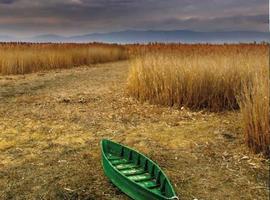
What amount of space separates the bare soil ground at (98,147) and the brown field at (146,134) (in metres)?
0.01

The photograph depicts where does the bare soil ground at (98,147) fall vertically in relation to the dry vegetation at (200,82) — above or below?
below

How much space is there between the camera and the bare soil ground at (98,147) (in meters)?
4.96

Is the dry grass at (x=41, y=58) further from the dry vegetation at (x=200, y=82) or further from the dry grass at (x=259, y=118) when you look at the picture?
the dry grass at (x=259, y=118)

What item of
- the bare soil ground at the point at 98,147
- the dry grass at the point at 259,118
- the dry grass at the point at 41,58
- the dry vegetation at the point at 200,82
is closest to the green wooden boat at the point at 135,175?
the bare soil ground at the point at 98,147

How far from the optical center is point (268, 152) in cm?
575

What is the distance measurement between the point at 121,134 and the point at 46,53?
13.4 meters

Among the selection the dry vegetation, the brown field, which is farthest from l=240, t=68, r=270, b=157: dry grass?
the dry vegetation

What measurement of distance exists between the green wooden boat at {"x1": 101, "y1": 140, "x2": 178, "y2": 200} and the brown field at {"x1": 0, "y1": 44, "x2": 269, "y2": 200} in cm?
19

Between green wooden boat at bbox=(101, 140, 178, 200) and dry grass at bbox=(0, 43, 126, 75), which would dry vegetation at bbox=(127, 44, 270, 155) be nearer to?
green wooden boat at bbox=(101, 140, 178, 200)

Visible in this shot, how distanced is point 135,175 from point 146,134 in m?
2.14

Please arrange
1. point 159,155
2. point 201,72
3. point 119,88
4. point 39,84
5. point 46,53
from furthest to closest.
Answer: point 46,53 → point 39,84 → point 119,88 → point 201,72 → point 159,155

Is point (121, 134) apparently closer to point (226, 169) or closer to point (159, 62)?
point (226, 169)

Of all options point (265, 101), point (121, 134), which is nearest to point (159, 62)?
point (121, 134)

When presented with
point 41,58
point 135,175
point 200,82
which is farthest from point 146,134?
point 41,58
